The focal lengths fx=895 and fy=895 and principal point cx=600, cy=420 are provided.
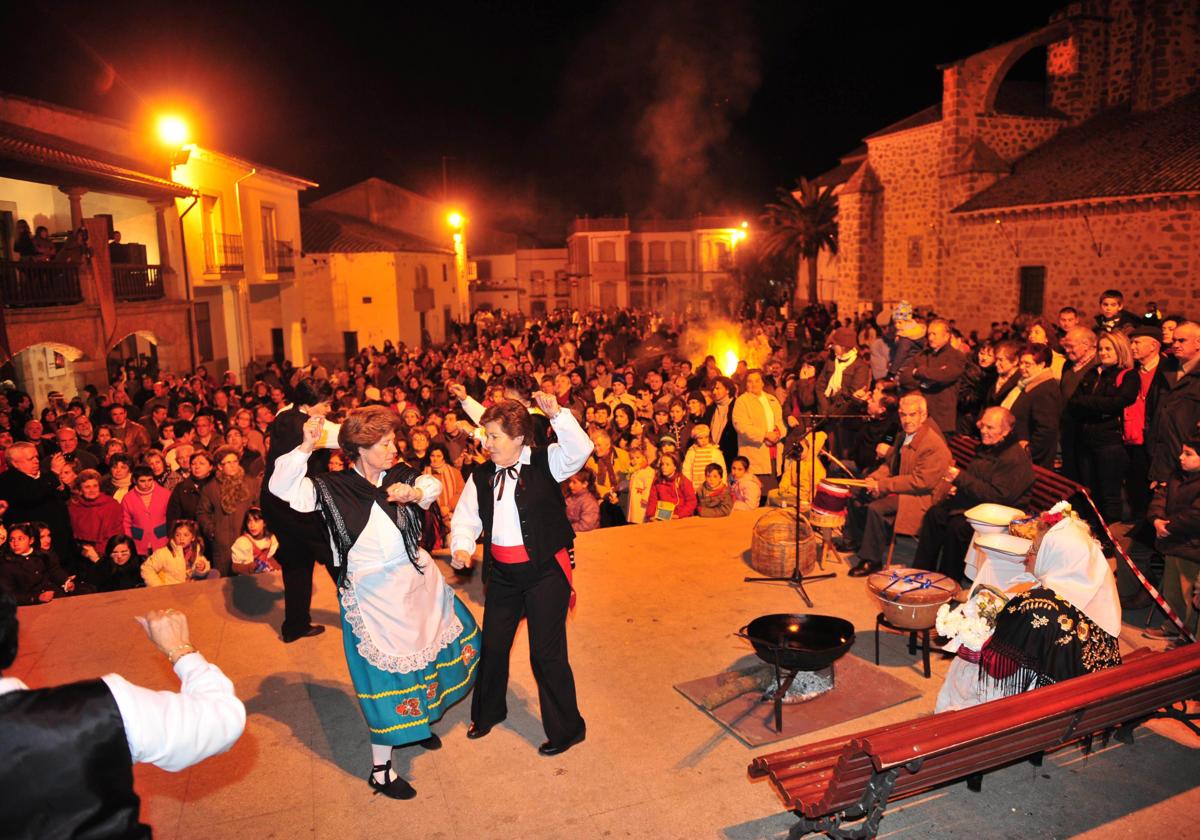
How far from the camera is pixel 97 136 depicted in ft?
56.7

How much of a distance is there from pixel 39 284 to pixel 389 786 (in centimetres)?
1315

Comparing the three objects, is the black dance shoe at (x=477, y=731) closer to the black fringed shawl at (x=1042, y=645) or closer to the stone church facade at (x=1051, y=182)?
the black fringed shawl at (x=1042, y=645)

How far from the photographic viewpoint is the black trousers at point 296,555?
5.89m

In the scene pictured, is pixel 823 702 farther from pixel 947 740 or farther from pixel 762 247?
pixel 762 247

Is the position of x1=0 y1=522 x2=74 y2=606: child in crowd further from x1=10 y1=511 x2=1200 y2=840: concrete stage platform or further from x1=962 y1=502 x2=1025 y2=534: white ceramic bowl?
x1=962 y1=502 x2=1025 y2=534: white ceramic bowl

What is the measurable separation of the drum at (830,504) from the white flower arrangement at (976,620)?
103 inches

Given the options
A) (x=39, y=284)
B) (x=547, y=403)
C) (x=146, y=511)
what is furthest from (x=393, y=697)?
(x=39, y=284)

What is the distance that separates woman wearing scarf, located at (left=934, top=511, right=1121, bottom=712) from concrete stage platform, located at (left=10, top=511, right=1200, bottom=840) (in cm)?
57

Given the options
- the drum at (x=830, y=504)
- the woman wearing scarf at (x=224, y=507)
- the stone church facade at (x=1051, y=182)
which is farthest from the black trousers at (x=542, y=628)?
the stone church facade at (x=1051, y=182)

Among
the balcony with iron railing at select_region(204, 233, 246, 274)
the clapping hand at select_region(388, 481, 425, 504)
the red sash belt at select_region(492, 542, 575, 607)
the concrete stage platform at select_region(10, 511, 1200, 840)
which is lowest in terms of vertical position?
the concrete stage platform at select_region(10, 511, 1200, 840)

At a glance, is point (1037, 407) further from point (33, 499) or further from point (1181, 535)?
point (33, 499)

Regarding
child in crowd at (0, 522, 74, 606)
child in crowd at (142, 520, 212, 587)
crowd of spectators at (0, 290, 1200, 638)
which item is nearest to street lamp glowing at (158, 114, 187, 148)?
crowd of spectators at (0, 290, 1200, 638)

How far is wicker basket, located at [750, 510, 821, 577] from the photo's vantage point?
6.87 m

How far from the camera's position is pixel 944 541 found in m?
6.67
